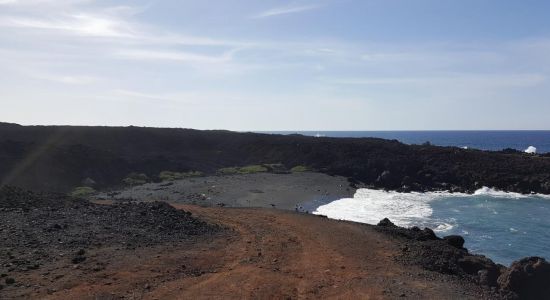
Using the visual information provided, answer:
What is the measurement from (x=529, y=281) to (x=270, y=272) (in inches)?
268

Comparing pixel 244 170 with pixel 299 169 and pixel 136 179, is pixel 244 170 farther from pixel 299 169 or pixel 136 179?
pixel 136 179

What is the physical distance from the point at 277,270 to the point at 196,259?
256cm

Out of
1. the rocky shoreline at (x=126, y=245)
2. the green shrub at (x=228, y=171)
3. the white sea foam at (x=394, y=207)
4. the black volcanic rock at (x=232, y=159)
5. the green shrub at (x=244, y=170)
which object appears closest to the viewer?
the rocky shoreline at (x=126, y=245)

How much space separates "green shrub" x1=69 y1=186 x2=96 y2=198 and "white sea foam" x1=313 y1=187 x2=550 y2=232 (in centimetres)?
1640

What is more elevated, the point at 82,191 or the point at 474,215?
the point at 82,191

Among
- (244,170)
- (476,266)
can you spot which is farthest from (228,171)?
(476,266)

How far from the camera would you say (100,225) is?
749 inches

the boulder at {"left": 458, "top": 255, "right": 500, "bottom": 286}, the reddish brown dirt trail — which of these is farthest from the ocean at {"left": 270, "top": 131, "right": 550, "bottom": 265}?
the reddish brown dirt trail

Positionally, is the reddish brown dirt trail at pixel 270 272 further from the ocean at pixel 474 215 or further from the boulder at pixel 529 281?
the ocean at pixel 474 215

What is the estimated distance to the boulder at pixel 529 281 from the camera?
13.6m

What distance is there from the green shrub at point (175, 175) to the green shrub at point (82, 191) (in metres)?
6.67

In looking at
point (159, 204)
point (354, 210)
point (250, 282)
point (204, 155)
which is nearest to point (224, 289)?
point (250, 282)

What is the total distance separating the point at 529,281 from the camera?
13758 mm

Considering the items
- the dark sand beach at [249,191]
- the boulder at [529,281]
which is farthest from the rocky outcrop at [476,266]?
the dark sand beach at [249,191]
